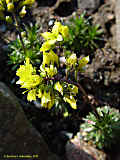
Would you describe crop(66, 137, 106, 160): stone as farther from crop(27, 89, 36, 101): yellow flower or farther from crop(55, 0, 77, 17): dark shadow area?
crop(55, 0, 77, 17): dark shadow area

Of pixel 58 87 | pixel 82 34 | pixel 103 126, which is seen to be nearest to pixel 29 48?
pixel 82 34

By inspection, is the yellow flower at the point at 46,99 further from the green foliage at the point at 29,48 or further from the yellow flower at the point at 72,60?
the green foliage at the point at 29,48

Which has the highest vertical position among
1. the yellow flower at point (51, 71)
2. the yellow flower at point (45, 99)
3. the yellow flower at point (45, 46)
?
the yellow flower at point (45, 46)

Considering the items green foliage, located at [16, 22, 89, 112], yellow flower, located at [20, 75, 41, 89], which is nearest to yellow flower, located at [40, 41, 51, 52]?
green foliage, located at [16, 22, 89, 112]

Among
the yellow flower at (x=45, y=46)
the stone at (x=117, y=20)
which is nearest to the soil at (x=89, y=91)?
the stone at (x=117, y=20)

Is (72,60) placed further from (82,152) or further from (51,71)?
(82,152)

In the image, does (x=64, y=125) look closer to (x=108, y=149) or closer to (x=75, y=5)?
(x=108, y=149)

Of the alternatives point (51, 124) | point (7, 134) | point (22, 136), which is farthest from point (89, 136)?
point (7, 134)
